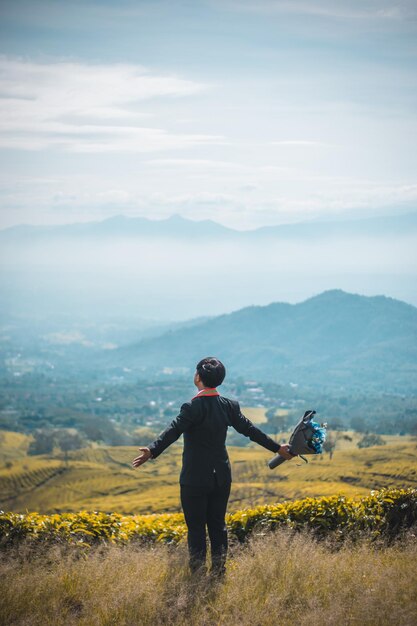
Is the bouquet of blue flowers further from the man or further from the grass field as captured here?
the grass field

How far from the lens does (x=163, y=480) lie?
Result: 7856 cm

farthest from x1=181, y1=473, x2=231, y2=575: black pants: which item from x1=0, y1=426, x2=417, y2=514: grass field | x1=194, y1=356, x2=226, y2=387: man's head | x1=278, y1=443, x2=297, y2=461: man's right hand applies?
x1=0, y1=426, x2=417, y2=514: grass field

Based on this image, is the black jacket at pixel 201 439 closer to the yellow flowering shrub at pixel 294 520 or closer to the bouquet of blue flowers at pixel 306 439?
the bouquet of blue flowers at pixel 306 439

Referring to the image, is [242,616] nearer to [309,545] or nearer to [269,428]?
[309,545]

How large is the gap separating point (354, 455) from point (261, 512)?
246ft

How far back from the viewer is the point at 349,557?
7.23 m

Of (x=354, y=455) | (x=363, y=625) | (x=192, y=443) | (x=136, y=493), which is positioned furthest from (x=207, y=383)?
(x=354, y=455)

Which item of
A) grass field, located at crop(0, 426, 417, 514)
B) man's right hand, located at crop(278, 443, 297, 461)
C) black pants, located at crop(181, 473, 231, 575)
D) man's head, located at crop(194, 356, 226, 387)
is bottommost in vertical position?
grass field, located at crop(0, 426, 417, 514)

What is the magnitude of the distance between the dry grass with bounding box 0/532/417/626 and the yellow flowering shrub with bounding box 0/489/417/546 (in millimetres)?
911

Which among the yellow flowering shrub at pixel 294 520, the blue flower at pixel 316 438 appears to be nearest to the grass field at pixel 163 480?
the yellow flowering shrub at pixel 294 520

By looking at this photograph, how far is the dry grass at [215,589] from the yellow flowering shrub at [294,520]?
0.91 metres

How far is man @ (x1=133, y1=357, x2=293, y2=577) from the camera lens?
267 inches

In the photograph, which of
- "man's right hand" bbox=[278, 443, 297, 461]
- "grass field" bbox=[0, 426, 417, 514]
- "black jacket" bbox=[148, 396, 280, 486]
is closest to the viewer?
"black jacket" bbox=[148, 396, 280, 486]

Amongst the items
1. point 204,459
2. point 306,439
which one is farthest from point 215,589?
point 306,439
